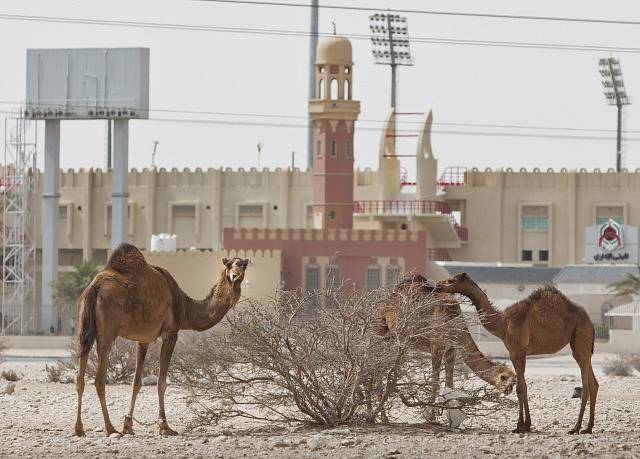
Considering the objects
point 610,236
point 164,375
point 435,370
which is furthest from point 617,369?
point 610,236

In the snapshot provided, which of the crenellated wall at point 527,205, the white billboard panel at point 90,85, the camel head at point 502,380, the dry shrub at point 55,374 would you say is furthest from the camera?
the crenellated wall at point 527,205

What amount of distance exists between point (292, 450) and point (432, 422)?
3.20 meters

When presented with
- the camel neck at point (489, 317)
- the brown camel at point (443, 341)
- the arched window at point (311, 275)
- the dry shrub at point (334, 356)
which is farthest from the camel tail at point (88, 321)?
the arched window at point (311, 275)

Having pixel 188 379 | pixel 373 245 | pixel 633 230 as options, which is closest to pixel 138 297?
pixel 188 379

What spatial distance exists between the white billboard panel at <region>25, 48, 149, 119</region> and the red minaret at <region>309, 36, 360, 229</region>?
8098 mm

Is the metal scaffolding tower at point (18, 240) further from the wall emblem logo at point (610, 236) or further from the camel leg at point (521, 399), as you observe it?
the camel leg at point (521, 399)

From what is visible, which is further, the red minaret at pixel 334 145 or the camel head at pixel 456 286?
the red minaret at pixel 334 145

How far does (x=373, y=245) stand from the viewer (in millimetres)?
69625

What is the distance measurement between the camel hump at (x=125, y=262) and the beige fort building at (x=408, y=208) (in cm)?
5228

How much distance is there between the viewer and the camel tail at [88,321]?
19391 millimetres

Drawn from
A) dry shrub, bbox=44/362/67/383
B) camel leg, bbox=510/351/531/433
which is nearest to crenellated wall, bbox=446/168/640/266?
dry shrub, bbox=44/362/67/383

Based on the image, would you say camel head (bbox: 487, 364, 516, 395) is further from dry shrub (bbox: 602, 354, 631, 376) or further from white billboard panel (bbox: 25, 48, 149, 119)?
white billboard panel (bbox: 25, 48, 149, 119)

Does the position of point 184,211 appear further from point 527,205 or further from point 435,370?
point 435,370

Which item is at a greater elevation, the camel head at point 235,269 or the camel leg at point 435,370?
the camel head at point 235,269
